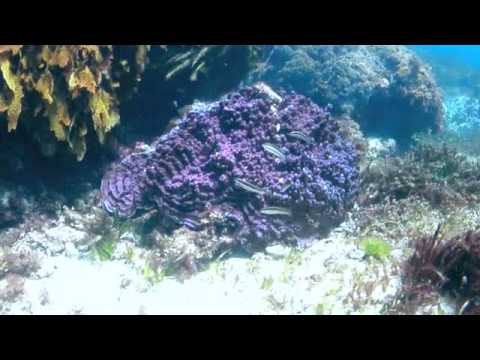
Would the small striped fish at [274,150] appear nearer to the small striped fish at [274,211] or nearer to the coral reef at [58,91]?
the small striped fish at [274,211]

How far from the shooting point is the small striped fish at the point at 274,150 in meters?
6.94

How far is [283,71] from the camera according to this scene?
14195 mm

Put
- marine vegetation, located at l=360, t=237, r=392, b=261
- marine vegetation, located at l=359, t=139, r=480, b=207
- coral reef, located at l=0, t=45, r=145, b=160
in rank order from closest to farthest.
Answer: marine vegetation, located at l=360, t=237, r=392, b=261
coral reef, located at l=0, t=45, r=145, b=160
marine vegetation, located at l=359, t=139, r=480, b=207

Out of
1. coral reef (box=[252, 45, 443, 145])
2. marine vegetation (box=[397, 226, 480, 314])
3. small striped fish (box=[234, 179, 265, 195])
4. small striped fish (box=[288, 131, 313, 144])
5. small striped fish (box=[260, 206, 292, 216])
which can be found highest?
coral reef (box=[252, 45, 443, 145])

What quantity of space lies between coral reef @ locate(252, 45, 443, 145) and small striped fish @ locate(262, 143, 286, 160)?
6.25m

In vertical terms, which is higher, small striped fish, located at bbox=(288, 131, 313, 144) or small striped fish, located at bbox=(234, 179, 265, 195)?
small striped fish, located at bbox=(288, 131, 313, 144)

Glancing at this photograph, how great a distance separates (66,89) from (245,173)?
10.2 feet

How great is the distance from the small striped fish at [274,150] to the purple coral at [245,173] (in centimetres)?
5

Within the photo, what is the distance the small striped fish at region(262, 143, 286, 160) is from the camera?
694 centimetres

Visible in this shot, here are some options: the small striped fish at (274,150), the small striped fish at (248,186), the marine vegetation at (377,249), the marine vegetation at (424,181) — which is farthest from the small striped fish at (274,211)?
the marine vegetation at (424,181)

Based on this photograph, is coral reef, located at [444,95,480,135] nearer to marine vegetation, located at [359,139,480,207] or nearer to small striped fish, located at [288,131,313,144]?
marine vegetation, located at [359,139,480,207]

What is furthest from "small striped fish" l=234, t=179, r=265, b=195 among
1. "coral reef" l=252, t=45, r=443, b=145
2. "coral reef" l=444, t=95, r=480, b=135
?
"coral reef" l=444, t=95, r=480, b=135
